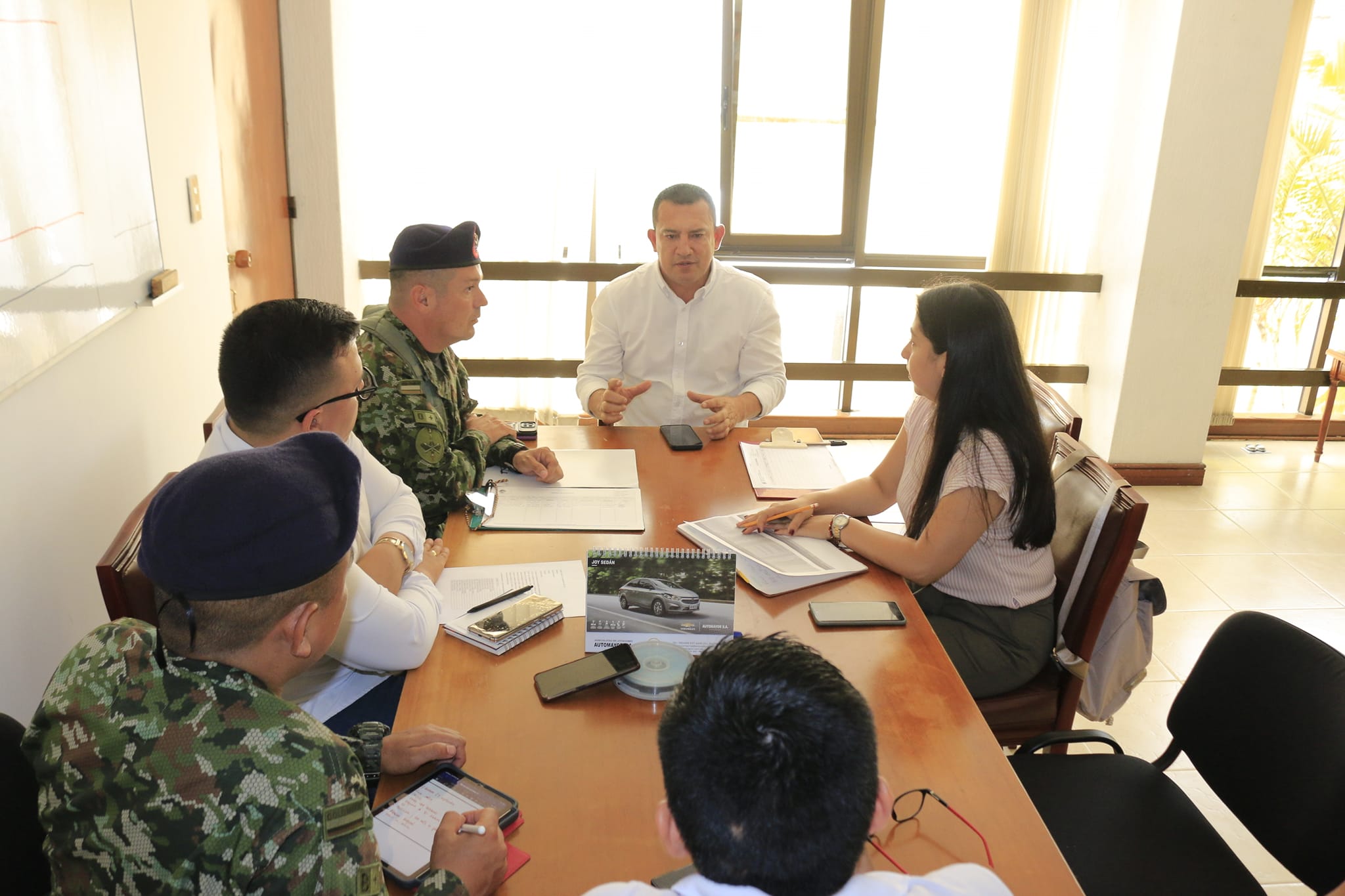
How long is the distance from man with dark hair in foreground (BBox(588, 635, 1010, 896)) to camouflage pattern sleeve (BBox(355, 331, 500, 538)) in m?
1.41

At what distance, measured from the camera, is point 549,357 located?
4984 millimetres

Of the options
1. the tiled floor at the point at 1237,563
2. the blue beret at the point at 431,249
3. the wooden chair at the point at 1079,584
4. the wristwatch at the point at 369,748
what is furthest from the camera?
the tiled floor at the point at 1237,563

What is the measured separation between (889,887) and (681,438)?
75.7 inches

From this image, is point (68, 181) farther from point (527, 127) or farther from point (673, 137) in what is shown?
point (673, 137)

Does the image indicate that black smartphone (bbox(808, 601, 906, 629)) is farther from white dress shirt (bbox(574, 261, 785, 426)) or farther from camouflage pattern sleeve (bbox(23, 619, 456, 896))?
white dress shirt (bbox(574, 261, 785, 426))

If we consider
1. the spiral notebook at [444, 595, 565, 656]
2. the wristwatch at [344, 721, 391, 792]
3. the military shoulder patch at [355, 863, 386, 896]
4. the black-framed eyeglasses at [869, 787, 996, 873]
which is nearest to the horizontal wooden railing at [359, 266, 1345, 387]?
the spiral notebook at [444, 595, 565, 656]

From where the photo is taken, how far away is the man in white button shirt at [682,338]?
3.39m

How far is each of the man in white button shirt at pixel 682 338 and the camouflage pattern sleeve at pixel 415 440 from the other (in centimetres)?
95

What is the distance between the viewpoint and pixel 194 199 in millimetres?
2785

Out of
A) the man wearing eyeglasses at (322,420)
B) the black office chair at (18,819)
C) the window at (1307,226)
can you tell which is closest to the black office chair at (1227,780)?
the man wearing eyeglasses at (322,420)

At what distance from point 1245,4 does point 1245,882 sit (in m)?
3.88

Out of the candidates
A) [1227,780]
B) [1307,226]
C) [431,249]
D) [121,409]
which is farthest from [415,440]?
[1307,226]

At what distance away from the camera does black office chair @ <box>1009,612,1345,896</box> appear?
1.54 metres

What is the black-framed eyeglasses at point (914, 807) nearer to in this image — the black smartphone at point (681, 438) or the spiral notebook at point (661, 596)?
the spiral notebook at point (661, 596)
